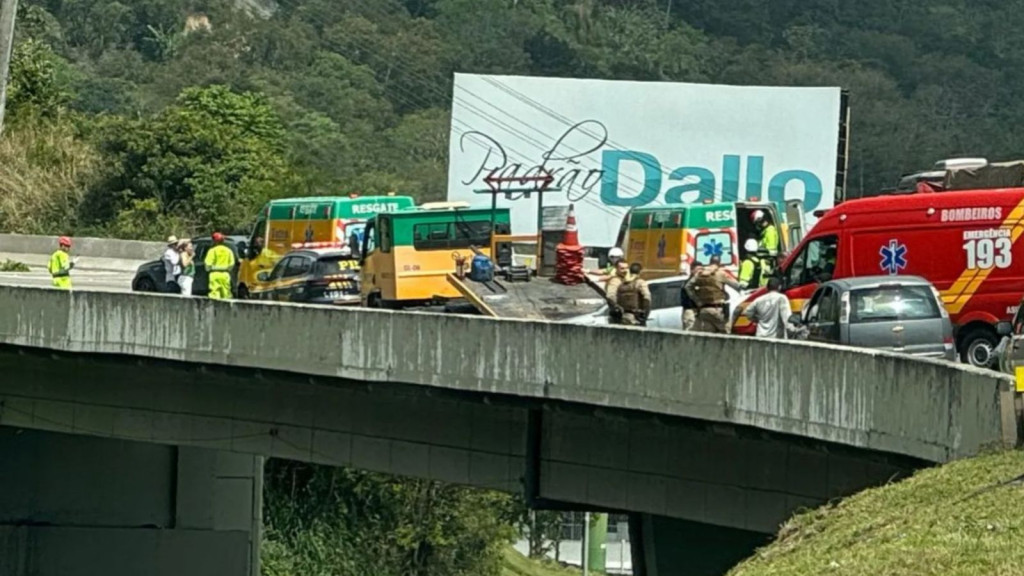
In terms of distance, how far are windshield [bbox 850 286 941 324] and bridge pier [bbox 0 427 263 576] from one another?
13869 mm

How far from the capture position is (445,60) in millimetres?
119812

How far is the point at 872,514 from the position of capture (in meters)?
13.8

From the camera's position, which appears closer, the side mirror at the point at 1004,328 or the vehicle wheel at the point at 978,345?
the side mirror at the point at 1004,328

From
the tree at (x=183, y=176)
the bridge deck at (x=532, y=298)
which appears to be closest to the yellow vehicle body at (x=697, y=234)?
the bridge deck at (x=532, y=298)

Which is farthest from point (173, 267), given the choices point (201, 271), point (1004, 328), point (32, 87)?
point (32, 87)

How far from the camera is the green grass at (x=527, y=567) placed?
2414 inches

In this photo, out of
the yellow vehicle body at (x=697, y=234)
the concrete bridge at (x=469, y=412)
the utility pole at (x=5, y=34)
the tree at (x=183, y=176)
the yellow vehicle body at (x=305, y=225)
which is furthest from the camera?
the tree at (x=183, y=176)

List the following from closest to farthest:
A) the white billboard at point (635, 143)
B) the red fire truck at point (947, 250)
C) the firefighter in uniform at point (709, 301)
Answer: the red fire truck at point (947, 250) → the firefighter in uniform at point (709, 301) → the white billboard at point (635, 143)

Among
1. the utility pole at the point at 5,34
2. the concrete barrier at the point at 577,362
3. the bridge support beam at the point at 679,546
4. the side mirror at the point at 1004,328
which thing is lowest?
the bridge support beam at the point at 679,546

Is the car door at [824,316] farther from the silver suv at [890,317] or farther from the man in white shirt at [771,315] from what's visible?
the man in white shirt at [771,315]

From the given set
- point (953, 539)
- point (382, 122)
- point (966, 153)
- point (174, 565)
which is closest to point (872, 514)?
point (953, 539)

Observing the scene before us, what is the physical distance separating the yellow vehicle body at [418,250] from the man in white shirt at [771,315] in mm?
8066

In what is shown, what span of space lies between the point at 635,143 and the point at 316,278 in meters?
30.0

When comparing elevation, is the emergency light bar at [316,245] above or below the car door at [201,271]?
above
